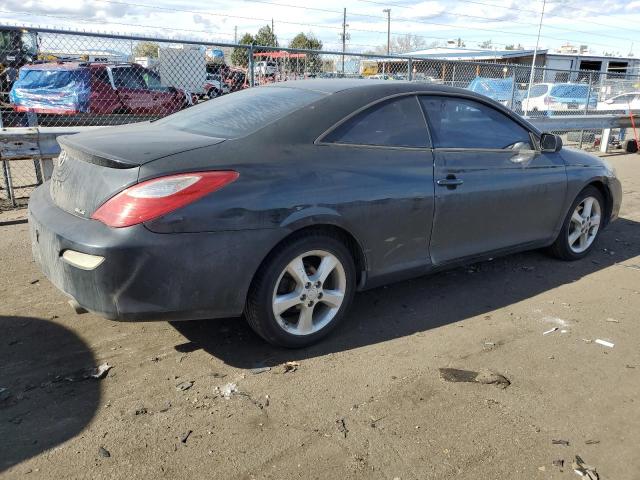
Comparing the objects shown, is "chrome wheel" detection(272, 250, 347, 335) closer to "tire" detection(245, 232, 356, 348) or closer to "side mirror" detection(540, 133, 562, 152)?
"tire" detection(245, 232, 356, 348)

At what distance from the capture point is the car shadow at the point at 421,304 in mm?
3443

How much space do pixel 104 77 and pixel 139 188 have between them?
45.1 ft

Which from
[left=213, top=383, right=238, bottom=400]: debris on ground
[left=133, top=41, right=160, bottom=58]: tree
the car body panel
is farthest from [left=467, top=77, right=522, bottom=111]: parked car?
[left=213, top=383, right=238, bottom=400]: debris on ground

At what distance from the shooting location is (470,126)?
167 inches

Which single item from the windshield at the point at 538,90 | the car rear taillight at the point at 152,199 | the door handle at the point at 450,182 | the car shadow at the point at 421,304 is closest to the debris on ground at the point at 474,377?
the car shadow at the point at 421,304

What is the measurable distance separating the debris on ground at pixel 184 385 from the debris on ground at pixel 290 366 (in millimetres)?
536

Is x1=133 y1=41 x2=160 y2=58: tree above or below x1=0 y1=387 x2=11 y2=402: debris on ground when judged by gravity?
above

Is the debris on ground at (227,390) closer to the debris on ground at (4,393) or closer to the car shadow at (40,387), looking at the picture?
the car shadow at (40,387)

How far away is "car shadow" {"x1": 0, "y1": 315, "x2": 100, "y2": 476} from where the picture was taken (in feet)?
8.34

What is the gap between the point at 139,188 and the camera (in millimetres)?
2791

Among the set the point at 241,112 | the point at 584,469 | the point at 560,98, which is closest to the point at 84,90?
the point at 241,112

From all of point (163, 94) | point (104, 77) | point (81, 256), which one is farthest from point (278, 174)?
point (104, 77)

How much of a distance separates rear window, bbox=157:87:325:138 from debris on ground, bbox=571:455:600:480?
7.89 feet

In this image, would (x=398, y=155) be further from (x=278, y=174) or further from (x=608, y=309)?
(x=608, y=309)
